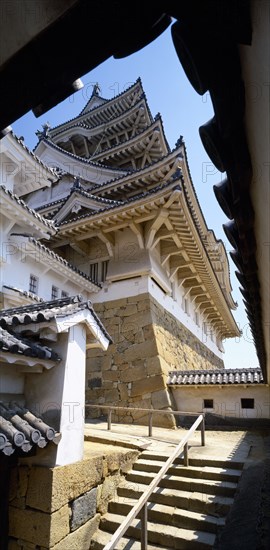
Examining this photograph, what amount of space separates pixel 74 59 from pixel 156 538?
5805mm

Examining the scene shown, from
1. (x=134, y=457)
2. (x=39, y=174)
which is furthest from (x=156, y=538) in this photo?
(x=39, y=174)

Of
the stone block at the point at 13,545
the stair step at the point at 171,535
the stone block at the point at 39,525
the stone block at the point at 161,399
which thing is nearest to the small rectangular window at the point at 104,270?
the stone block at the point at 161,399

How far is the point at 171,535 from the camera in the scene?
14.9ft

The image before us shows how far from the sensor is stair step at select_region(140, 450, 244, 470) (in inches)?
225

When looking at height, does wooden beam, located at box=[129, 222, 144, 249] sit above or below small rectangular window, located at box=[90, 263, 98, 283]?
above

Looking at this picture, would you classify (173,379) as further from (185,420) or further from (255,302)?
(255,302)

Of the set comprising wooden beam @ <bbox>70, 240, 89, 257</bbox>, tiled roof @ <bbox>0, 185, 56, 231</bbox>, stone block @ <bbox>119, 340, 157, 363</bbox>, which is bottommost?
stone block @ <bbox>119, 340, 157, 363</bbox>

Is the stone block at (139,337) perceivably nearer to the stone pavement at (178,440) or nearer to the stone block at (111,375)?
the stone block at (111,375)

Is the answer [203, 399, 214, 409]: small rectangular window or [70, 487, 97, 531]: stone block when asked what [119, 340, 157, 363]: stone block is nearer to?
[203, 399, 214, 409]: small rectangular window

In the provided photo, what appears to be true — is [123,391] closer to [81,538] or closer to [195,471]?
[195,471]

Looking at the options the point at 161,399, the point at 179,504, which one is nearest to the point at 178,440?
the point at 161,399

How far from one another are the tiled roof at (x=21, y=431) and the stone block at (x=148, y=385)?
20.3 ft

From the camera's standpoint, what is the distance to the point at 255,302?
2875mm

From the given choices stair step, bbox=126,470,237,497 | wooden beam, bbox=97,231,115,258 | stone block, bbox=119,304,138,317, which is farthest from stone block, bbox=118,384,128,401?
wooden beam, bbox=97,231,115,258
